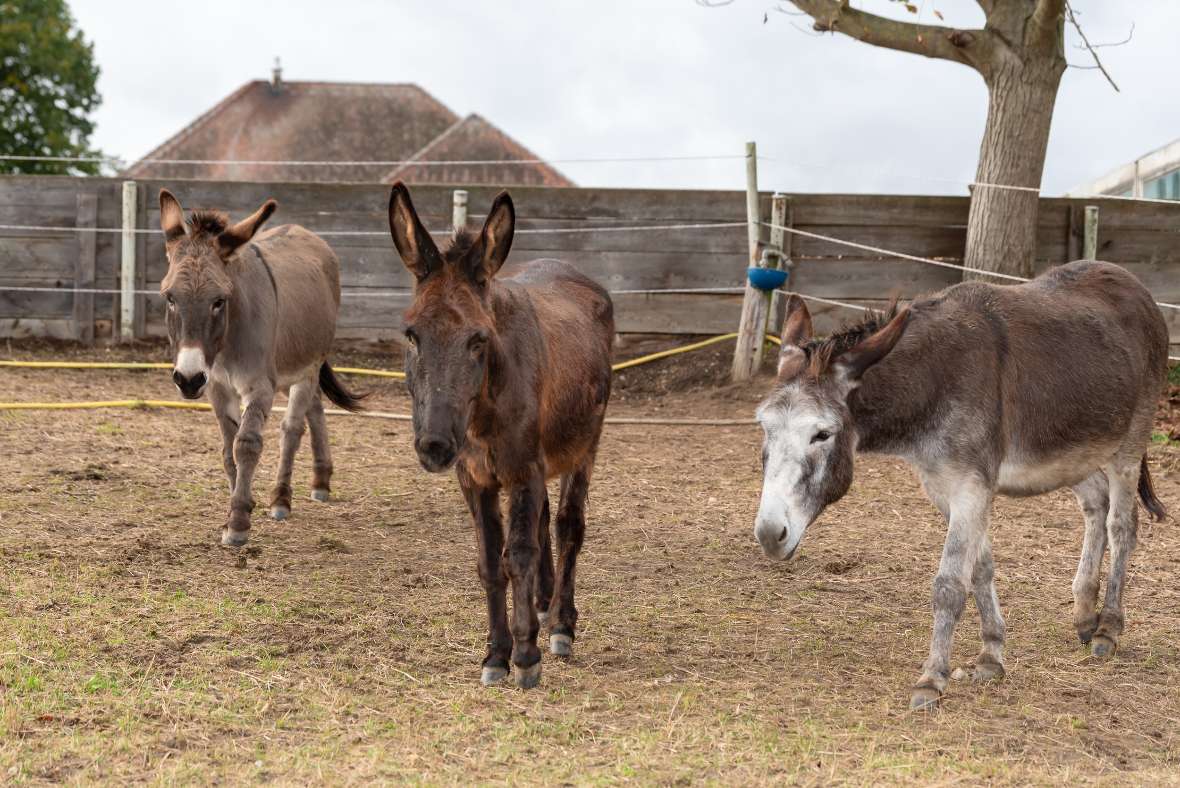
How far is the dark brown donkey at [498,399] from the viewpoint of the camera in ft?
13.9

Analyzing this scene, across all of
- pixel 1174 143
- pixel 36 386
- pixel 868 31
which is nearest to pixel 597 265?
pixel 868 31

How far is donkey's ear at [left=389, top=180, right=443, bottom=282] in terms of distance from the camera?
4410mm

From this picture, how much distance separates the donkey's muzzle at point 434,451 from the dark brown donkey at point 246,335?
2.68 metres

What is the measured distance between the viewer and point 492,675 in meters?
4.71

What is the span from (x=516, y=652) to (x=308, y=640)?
102 centimetres

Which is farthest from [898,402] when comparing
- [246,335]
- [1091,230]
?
[1091,230]

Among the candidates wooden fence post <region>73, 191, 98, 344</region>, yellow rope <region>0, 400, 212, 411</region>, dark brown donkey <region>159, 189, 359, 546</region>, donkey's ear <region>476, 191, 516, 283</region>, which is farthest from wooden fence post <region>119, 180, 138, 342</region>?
donkey's ear <region>476, 191, 516, 283</region>

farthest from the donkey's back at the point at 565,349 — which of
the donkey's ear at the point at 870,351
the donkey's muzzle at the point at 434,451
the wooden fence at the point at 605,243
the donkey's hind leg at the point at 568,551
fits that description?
the wooden fence at the point at 605,243

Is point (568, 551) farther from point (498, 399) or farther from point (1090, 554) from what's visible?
point (1090, 554)

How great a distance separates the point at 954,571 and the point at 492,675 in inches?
68.4

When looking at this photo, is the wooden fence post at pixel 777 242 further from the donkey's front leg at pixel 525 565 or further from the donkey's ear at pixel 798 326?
the donkey's front leg at pixel 525 565

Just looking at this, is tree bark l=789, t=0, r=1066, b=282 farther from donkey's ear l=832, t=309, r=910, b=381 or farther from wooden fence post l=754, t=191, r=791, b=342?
donkey's ear l=832, t=309, r=910, b=381

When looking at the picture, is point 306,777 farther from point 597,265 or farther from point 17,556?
point 597,265

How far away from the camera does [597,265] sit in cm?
1377
